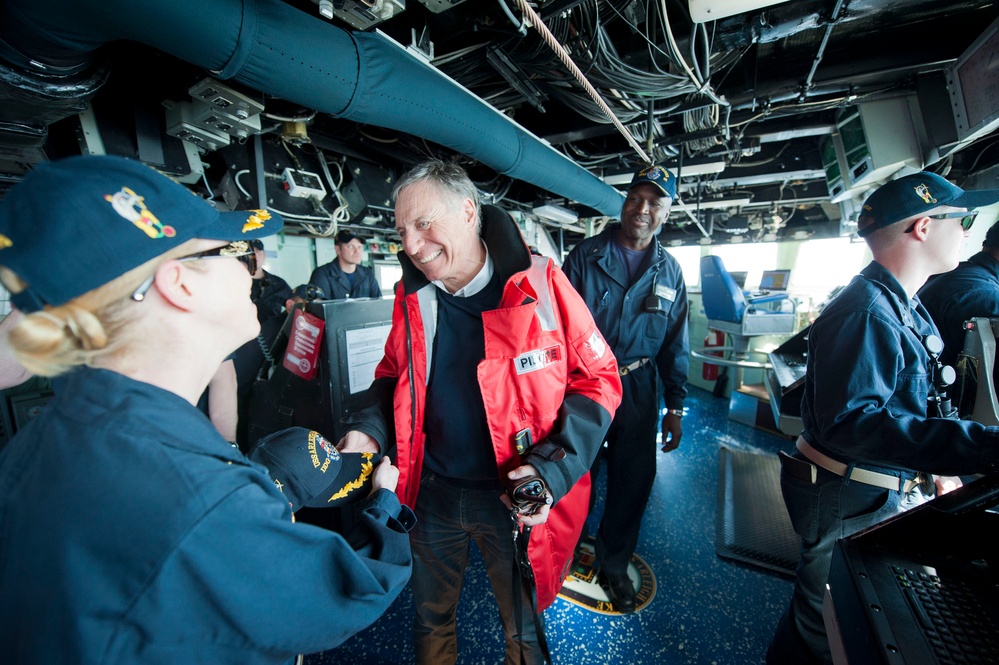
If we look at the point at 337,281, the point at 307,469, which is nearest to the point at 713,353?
the point at 337,281

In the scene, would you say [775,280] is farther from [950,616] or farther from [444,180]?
[444,180]

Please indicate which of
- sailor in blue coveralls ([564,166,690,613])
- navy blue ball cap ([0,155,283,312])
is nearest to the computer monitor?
sailor in blue coveralls ([564,166,690,613])

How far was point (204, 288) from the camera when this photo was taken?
62cm

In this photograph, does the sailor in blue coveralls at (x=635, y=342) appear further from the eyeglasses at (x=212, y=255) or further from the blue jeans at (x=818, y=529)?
the eyeglasses at (x=212, y=255)

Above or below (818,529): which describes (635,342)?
above

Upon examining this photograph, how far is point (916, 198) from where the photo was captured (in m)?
1.21

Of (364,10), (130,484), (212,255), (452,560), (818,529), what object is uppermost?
(364,10)

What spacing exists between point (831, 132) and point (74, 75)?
424 cm

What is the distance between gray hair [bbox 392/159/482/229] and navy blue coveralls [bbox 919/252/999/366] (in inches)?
90.8

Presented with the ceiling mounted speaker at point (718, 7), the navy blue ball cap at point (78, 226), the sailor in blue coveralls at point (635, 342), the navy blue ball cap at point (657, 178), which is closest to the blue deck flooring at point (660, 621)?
the sailor in blue coveralls at point (635, 342)

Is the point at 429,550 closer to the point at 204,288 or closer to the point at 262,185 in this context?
the point at 204,288

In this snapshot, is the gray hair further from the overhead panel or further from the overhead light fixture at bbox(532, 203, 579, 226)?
the overhead light fixture at bbox(532, 203, 579, 226)

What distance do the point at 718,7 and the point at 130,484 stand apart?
2092mm

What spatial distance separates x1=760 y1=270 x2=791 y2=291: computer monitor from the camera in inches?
224
